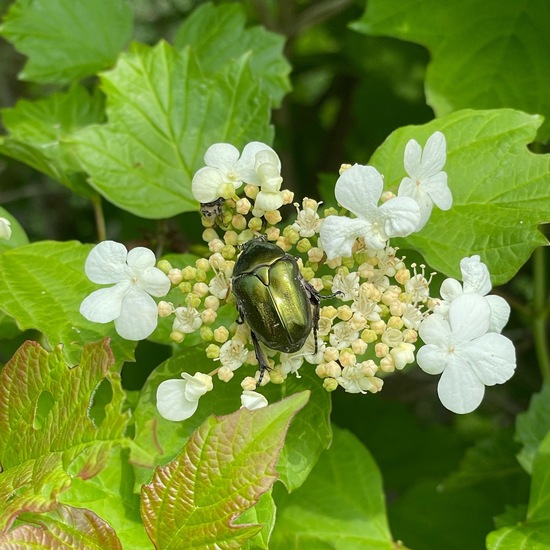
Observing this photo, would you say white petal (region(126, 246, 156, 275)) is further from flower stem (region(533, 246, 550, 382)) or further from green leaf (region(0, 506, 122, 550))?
flower stem (region(533, 246, 550, 382))

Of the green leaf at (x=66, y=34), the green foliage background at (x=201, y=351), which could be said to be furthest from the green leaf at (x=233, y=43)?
the green leaf at (x=66, y=34)

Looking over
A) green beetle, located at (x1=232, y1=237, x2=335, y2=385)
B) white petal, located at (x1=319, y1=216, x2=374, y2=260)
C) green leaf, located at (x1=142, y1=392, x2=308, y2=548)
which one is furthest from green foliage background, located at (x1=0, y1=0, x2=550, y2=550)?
white petal, located at (x1=319, y1=216, x2=374, y2=260)

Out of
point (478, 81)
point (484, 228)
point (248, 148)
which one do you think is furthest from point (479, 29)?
point (248, 148)

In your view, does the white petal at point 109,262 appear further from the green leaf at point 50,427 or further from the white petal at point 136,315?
the green leaf at point 50,427

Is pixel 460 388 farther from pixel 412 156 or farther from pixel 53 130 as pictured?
pixel 53 130

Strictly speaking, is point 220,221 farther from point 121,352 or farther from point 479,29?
point 479,29

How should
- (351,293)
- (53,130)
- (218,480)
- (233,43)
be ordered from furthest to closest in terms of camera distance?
(233,43) → (53,130) → (351,293) → (218,480)

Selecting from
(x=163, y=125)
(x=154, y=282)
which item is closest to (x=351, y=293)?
(x=154, y=282)
